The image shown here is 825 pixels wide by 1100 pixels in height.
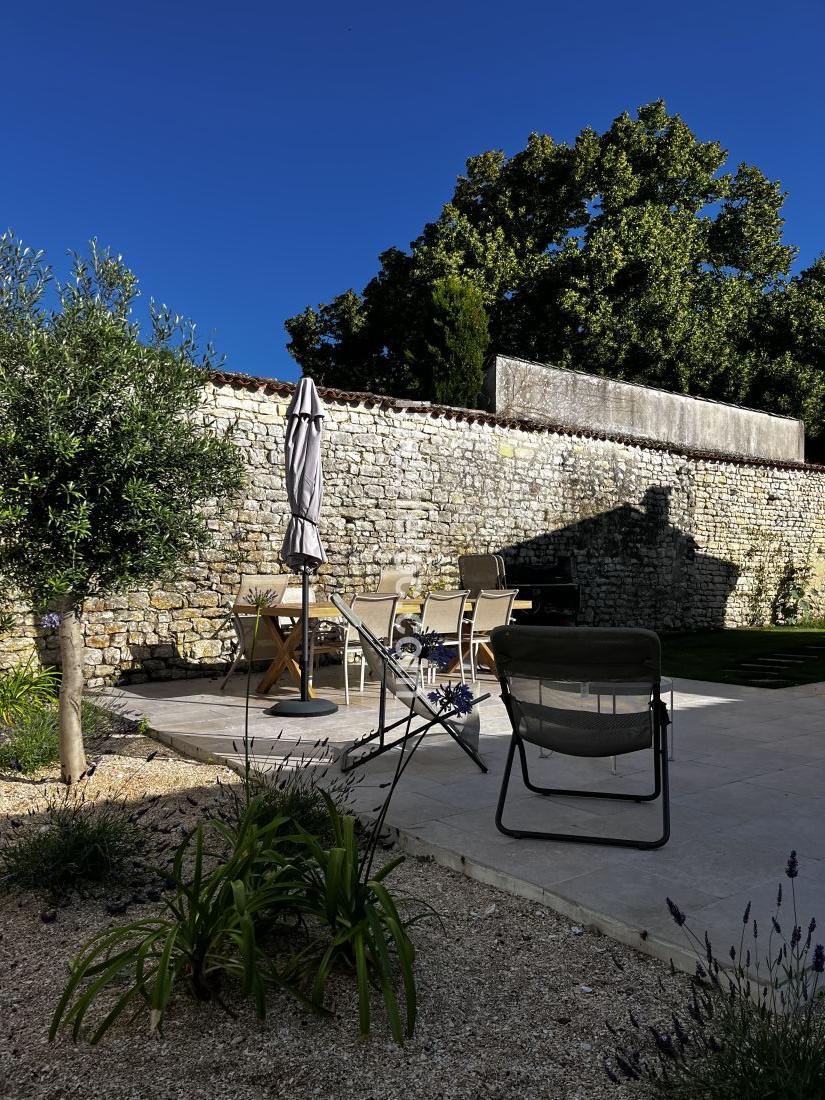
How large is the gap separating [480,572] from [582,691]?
274 inches

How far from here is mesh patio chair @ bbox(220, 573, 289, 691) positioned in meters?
6.87

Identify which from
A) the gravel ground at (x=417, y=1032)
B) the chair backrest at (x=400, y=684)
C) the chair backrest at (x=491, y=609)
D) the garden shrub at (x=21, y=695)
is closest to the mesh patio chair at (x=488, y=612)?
the chair backrest at (x=491, y=609)

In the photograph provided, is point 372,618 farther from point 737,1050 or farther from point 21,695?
point 737,1050

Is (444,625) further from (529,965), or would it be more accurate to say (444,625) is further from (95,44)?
(95,44)

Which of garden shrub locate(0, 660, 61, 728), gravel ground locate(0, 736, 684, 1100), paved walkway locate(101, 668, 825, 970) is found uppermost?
garden shrub locate(0, 660, 61, 728)

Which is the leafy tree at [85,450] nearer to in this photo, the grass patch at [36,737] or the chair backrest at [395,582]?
the grass patch at [36,737]

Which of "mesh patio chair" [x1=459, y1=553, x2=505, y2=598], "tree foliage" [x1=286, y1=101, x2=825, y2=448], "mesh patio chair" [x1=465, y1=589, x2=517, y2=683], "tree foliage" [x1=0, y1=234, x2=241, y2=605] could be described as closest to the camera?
"tree foliage" [x1=0, y1=234, x2=241, y2=605]

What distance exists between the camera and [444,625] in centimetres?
705

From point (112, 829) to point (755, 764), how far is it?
3.23 meters

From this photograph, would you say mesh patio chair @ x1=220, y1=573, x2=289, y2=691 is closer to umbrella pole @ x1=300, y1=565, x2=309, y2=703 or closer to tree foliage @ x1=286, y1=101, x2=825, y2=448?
umbrella pole @ x1=300, y1=565, x2=309, y2=703

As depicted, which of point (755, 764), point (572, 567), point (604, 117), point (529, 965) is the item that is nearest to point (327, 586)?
point (572, 567)

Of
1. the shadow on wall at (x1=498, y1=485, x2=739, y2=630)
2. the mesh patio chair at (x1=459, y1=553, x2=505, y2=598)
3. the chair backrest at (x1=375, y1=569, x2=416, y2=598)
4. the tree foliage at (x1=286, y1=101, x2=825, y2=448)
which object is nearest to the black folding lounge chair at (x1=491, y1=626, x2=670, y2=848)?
the chair backrest at (x1=375, y1=569, x2=416, y2=598)

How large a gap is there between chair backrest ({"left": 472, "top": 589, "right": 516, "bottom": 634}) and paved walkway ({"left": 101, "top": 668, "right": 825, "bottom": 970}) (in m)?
1.44

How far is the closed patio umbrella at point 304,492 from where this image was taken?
5836 mm
